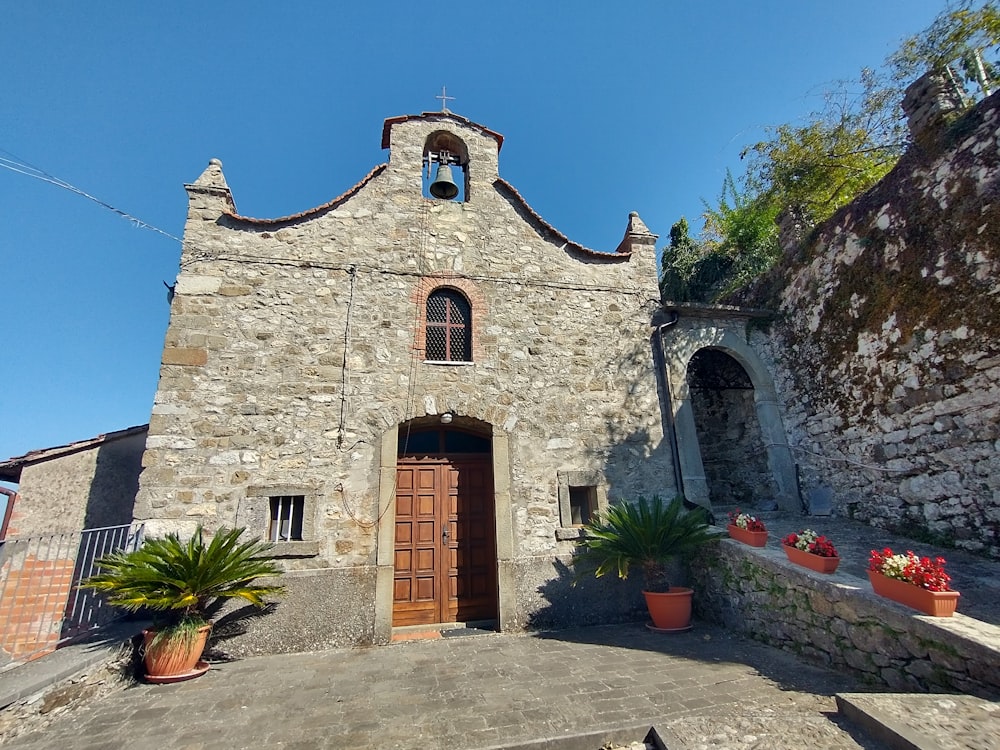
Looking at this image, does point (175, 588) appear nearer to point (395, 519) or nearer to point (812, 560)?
point (395, 519)

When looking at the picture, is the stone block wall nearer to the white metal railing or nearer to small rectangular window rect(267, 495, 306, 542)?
small rectangular window rect(267, 495, 306, 542)

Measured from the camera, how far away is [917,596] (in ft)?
13.5

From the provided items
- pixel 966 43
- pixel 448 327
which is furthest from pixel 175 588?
pixel 966 43

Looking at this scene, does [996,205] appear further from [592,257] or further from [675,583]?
[675,583]

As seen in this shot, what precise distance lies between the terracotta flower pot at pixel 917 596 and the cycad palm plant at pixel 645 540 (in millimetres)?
2365

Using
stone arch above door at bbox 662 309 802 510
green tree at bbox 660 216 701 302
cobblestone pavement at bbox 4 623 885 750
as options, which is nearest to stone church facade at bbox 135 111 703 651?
stone arch above door at bbox 662 309 802 510

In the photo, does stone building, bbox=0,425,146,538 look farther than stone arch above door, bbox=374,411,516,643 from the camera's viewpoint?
No

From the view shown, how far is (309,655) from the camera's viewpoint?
5.89m

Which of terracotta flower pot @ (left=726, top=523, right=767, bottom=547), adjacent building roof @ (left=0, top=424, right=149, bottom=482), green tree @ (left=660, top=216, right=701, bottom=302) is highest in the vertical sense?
green tree @ (left=660, top=216, right=701, bottom=302)

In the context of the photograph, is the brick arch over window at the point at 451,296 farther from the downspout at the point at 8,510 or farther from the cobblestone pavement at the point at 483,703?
the downspout at the point at 8,510

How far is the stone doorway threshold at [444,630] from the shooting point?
21.4 ft

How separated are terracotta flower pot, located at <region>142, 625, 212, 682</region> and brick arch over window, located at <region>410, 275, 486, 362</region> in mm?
4549

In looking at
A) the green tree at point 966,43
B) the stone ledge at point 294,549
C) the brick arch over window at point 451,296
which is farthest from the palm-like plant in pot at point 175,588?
the green tree at point 966,43

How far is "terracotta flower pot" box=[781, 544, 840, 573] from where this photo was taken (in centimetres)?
518
